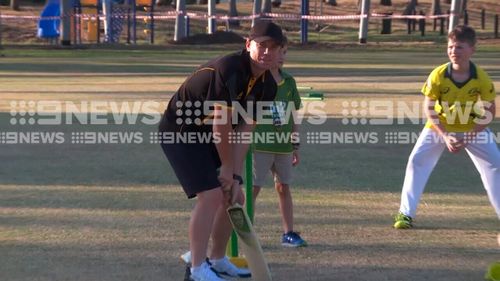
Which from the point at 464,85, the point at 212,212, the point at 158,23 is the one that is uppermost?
the point at 464,85

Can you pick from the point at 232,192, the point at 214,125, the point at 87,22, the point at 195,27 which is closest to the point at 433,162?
the point at 232,192

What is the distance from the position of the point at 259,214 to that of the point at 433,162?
5.50ft

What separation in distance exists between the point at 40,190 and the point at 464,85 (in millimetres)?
4598

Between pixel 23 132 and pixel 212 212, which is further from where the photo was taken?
pixel 23 132

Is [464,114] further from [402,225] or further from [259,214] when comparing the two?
[259,214]

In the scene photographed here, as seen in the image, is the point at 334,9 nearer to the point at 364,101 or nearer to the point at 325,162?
the point at 364,101

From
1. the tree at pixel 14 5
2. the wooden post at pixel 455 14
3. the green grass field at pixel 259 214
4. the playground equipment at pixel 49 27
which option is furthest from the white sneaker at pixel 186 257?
the tree at pixel 14 5

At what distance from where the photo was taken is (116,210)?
374 inches

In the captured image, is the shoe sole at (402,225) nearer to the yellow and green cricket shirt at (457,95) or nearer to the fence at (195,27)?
the yellow and green cricket shirt at (457,95)

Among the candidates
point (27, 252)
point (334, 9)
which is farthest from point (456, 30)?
point (334, 9)

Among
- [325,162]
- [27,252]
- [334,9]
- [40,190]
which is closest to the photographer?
[27,252]

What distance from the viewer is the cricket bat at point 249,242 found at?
261 inches

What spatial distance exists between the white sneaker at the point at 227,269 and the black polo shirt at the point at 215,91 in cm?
111

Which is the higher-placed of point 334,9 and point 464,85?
point 464,85
